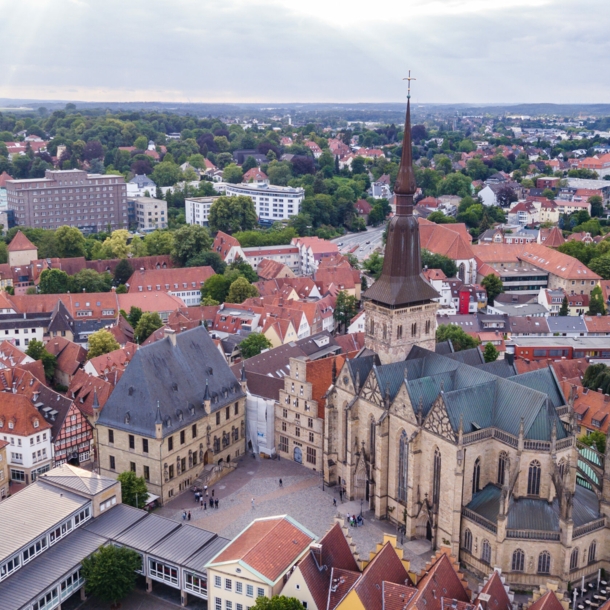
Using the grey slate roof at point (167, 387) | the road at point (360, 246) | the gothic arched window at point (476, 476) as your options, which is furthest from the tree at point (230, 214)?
the gothic arched window at point (476, 476)

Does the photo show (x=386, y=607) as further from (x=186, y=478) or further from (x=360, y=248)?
(x=360, y=248)

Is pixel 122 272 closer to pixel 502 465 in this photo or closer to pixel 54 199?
pixel 54 199

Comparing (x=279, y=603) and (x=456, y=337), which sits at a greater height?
Result: (x=456, y=337)

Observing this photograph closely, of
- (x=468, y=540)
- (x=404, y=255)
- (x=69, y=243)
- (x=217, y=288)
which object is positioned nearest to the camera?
(x=468, y=540)

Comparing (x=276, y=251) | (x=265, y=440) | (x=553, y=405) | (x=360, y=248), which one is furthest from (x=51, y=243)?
(x=553, y=405)

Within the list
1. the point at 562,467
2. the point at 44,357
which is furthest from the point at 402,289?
the point at 44,357

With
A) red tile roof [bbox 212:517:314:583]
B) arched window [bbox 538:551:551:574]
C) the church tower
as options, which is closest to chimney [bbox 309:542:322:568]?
red tile roof [bbox 212:517:314:583]

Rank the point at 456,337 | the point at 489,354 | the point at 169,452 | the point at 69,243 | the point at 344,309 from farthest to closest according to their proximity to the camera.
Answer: the point at 69,243 → the point at 344,309 → the point at 456,337 → the point at 489,354 → the point at 169,452
